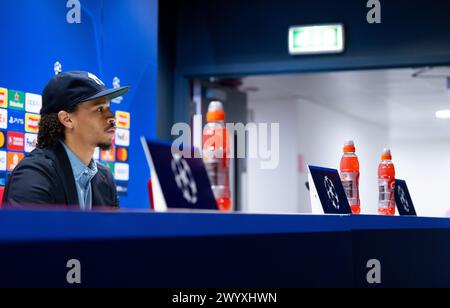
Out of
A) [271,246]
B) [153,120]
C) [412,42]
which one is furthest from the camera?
[412,42]

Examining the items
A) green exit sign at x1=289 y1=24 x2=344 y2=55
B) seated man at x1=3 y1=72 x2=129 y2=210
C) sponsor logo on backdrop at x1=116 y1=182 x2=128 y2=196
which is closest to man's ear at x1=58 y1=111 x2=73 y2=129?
seated man at x1=3 y1=72 x2=129 y2=210

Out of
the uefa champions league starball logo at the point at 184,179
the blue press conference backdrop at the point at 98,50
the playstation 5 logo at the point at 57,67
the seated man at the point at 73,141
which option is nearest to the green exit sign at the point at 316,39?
the blue press conference backdrop at the point at 98,50

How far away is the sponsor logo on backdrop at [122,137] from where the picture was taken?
3910 mm

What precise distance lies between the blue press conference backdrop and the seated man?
3.51 feet

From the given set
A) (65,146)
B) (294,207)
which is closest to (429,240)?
(65,146)

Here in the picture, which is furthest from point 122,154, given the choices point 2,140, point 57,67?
point 2,140

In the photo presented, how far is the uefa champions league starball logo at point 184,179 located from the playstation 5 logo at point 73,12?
241cm

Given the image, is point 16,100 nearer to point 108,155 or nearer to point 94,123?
point 108,155

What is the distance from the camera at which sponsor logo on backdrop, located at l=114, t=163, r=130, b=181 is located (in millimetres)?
3929

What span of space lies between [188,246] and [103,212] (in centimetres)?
29

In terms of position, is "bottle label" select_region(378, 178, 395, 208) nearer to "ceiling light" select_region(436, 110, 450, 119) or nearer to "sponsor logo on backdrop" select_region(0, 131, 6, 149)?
"sponsor logo on backdrop" select_region(0, 131, 6, 149)

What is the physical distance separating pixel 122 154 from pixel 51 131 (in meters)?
1.95
